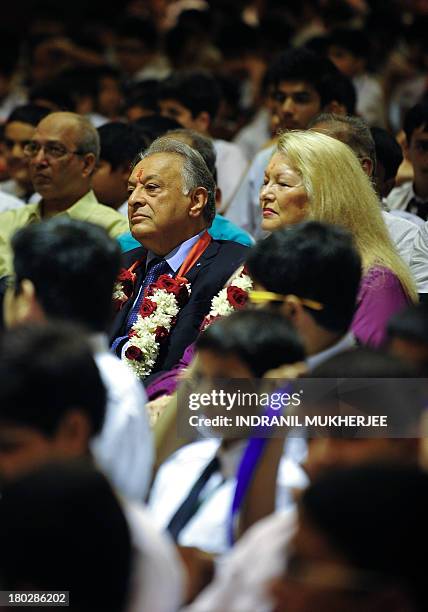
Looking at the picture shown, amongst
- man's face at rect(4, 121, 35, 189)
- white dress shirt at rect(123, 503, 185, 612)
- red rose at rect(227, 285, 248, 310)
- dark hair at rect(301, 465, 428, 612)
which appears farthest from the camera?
man's face at rect(4, 121, 35, 189)

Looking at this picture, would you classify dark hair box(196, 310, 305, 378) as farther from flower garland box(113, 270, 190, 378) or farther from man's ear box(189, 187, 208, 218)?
man's ear box(189, 187, 208, 218)

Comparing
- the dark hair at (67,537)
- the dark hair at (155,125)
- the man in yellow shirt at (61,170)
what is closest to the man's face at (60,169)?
the man in yellow shirt at (61,170)

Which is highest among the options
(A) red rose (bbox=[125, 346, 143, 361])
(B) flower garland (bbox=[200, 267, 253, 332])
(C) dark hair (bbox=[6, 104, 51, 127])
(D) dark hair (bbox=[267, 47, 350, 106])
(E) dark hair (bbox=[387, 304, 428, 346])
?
(D) dark hair (bbox=[267, 47, 350, 106])

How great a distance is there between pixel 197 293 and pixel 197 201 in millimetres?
447

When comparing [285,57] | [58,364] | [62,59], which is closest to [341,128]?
[285,57]

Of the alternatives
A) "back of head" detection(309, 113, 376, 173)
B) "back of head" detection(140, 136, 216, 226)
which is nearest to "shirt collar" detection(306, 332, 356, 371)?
"back of head" detection(140, 136, 216, 226)

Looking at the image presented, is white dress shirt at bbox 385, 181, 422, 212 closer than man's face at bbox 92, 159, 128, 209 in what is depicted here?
Yes

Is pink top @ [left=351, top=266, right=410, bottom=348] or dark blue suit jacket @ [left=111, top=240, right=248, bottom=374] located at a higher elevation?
pink top @ [left=351, top=266, right=410, bottom=348]

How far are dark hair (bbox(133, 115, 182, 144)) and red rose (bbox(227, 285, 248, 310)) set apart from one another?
6.76 feet

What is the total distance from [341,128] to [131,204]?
1.05 meters

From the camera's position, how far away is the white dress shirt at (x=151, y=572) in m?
2.55

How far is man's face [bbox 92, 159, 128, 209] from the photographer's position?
6527 millimetres

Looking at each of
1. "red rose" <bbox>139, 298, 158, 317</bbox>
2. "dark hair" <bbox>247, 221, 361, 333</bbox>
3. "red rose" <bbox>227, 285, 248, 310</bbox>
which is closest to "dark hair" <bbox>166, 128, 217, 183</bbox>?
"red rose" <bbox>139, 298, 158, 317</bbox>

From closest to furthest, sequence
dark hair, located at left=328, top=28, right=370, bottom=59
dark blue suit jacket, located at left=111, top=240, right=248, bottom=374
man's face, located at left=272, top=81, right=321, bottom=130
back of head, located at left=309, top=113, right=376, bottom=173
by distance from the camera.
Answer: dark blue suit jacket, located at left=111, top=240, right=248, bottom=374, back of head, located at left=309, top=113, right=376, bottom=173, man's face, located at left=272, top=81, right=321, bottom=130, dark hair, located at left=328, top=28, right=370, bottom=59
